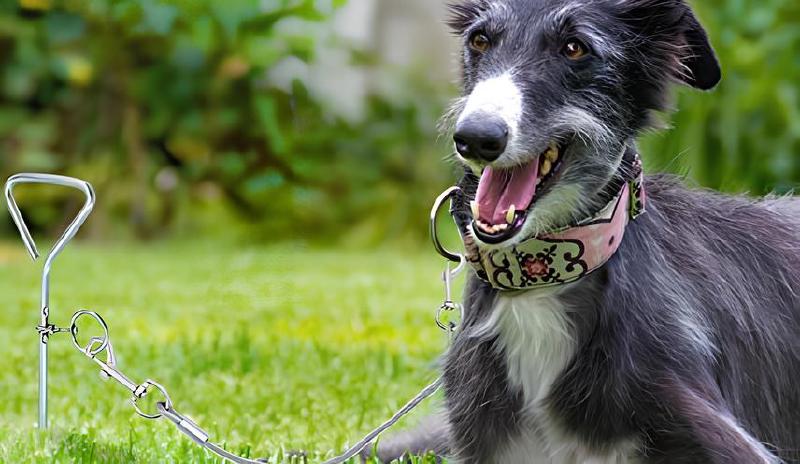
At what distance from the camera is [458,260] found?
283cm

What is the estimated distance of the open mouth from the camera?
2238 millimetres

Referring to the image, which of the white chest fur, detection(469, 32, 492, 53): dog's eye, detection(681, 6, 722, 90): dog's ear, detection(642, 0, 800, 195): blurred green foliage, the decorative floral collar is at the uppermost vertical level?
detection(642, 0, 800, 195): blurred green foliage

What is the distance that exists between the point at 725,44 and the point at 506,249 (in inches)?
270

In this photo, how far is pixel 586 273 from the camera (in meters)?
2.37

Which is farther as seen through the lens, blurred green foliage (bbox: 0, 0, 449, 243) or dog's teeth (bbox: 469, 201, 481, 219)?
blurred green foliage (bbox: 0, 0, 449, 243)

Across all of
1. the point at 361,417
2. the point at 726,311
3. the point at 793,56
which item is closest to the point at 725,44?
the point at 793,56

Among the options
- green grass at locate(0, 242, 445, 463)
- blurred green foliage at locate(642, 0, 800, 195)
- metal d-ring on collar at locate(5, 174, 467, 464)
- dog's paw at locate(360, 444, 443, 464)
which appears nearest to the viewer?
metal d-ring on collar at locate(5, 174, 467, 464)

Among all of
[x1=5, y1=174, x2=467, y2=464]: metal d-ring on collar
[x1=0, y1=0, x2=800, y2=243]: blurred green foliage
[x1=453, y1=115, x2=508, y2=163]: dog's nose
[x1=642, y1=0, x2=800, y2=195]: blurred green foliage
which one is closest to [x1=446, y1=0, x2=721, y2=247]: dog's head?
[x1=453, y1=115, x2=508, y2=163]: dog's nose

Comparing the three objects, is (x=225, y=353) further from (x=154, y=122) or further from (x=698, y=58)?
(x=154, y=122)

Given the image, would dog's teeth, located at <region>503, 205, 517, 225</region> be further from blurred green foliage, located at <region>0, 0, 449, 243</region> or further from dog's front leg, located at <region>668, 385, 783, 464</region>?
blurred green foliage, located at <region>0, 0, 449, 243</region>

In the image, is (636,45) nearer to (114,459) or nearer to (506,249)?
(506,249)

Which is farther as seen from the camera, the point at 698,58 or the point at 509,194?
the point at 698,58

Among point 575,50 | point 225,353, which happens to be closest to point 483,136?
point 575,50

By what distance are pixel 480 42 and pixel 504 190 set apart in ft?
1.18
